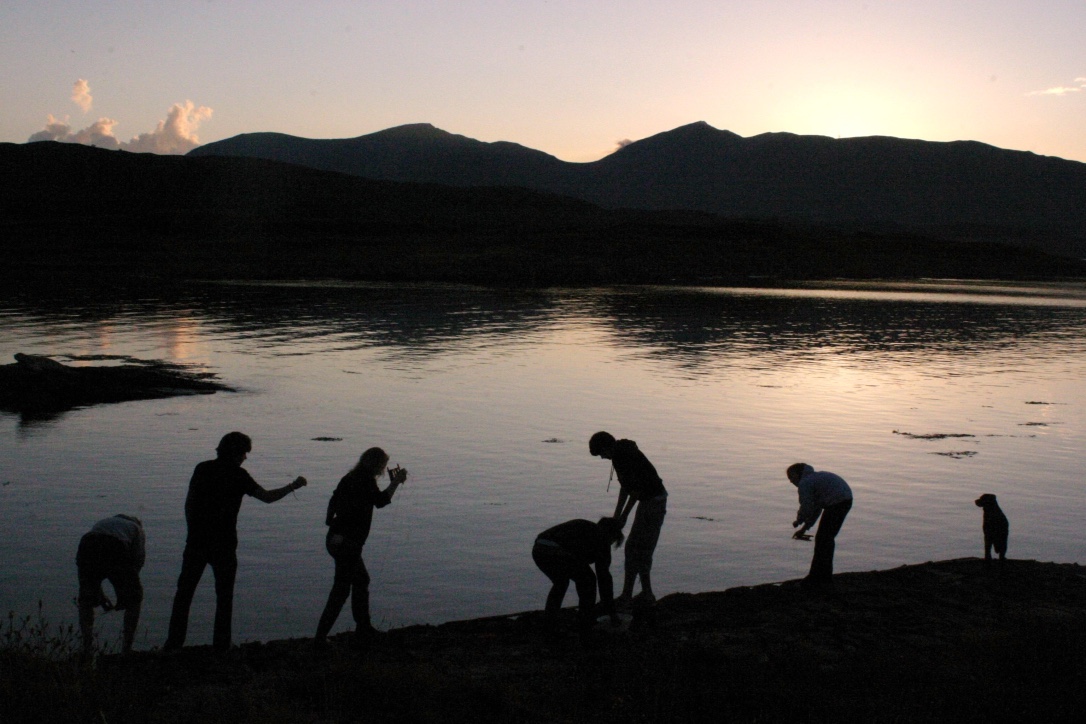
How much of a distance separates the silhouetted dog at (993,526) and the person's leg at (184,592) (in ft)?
28.3

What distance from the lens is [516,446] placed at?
861 inches

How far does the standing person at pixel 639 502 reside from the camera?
10.7m

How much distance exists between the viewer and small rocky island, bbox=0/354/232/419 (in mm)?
25953

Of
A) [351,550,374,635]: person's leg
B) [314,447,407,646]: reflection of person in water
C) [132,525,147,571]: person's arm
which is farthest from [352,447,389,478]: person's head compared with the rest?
[132,525,147,571]: person's arm

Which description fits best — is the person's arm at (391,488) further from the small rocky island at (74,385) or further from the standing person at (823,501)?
the small rocky island at (74,385)

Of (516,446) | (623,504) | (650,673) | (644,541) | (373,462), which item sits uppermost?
(373,462)

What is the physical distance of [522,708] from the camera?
8.27 m

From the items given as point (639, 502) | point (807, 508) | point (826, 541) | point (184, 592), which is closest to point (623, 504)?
point (639, 502)

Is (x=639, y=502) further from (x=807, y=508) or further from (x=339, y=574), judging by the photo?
(x=339, y=574)

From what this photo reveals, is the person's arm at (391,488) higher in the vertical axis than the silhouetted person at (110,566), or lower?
higher

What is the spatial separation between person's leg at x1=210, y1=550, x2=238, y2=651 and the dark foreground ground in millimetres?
148

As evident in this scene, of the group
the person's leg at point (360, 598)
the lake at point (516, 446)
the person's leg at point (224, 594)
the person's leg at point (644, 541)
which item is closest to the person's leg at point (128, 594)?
the person's leg at point (224, 594)

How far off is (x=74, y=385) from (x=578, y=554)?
21.0 metres

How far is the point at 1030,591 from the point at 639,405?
51.5 ft
